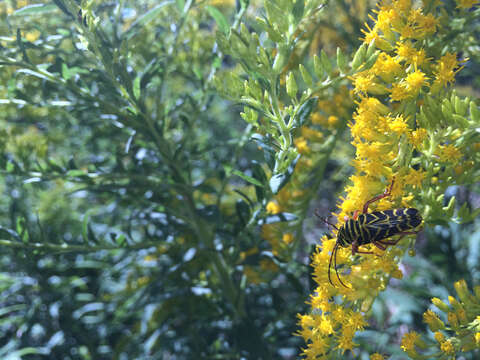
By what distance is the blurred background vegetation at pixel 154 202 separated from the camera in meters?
1.45

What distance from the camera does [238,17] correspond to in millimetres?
A: 1419

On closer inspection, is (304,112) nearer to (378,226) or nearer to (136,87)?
(378,226)

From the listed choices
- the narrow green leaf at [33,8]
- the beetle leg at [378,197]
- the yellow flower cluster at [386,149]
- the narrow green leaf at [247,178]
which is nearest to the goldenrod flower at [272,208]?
the narrow green leaf at [247,178]

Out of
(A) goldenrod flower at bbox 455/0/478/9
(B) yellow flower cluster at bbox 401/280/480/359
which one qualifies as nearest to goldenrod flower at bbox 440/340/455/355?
(B) yellow flower cluster at bbox 401/280/480/359

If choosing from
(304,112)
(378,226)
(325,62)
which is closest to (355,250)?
(378,226)

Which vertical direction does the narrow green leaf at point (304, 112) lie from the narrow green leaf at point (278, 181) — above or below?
above

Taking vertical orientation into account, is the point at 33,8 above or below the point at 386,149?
above

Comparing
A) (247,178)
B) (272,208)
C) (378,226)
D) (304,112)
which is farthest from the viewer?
(272,208)

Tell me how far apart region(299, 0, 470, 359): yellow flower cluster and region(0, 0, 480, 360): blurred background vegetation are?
0.22 meters

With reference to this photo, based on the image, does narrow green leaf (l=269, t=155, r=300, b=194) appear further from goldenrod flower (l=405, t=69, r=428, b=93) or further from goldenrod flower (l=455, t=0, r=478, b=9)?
goldenrod flower (l=455, t=0, r=478, b=9)

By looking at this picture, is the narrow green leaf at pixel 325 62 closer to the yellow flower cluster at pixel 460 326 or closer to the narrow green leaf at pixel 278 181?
the narrow green leaf at pixel 278 181

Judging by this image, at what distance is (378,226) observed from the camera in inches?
39.6

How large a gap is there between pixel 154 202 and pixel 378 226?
3.50ft

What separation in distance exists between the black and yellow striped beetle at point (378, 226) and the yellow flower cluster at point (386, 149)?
0.04m
